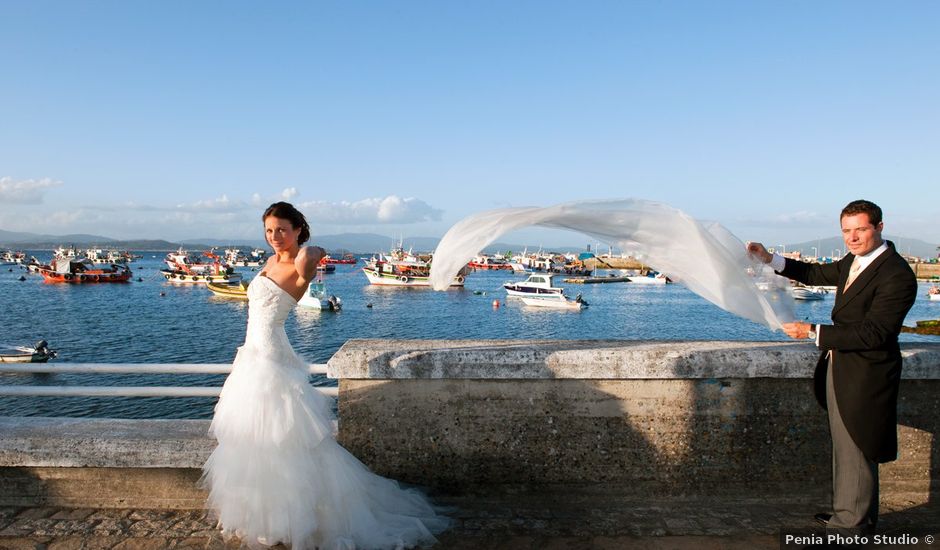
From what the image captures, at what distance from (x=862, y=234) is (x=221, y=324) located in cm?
4784

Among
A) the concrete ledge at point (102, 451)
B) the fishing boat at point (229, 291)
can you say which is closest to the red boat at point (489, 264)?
the fishing boat at point (229, 291)

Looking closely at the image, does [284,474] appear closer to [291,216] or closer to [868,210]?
[291,216]

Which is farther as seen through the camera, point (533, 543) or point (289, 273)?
point (289, 273)

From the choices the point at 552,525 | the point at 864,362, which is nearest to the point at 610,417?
the point at 552,525

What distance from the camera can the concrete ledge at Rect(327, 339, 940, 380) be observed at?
3641 mm

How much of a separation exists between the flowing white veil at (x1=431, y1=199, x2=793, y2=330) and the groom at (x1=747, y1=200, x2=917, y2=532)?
0.42 meters

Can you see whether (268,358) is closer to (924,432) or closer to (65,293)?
(924,432)

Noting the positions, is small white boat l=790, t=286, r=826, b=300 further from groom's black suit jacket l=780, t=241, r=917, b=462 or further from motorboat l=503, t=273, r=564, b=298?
groom's black suit jacket l=780, t=241, r=917, b=462

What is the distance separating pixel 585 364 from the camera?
3.65m

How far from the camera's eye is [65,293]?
7044cm

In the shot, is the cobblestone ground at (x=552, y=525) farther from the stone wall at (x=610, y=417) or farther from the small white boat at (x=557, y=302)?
the small white boat at (x=557, y=302)

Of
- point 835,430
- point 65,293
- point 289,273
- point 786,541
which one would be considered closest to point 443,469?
point 289,273

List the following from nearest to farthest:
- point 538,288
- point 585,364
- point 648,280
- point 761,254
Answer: point 585,364
point 761,254
point 538,288
point 648,280

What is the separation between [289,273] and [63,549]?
197 centimetres
